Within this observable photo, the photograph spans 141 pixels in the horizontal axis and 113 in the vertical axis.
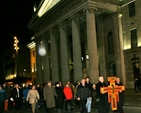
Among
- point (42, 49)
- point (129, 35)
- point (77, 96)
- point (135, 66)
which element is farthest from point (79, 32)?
point (77, 96)

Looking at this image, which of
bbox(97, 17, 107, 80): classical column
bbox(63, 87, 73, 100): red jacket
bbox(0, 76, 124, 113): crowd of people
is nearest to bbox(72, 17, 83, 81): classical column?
bbox(97, 17, 107, 80): classical column

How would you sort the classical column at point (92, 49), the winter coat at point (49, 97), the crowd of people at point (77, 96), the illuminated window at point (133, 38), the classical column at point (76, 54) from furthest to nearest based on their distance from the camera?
the classical column at point (76, 54) < the illuminated window at point (133, 38) < the classical column at point (92, 49) < the winter coat at point (49, 97) < the crowd of people at point (77, 96)

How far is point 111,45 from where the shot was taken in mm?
33406

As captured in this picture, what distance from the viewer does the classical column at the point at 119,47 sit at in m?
29.6

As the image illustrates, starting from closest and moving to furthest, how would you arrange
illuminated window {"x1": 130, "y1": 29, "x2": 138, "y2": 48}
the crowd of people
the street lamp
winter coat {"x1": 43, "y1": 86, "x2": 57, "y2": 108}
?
1. the crowd of people
2. winter coat {"x1": 43, "y1": 86, "x2": 57, "y2": 108}
3. illuminated window {"x1": 130, "y1": 29, "x2": 138, "y2": 48}
4. the street lamp

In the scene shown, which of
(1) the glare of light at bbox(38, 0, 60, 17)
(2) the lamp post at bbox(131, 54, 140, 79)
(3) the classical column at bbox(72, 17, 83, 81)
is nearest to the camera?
(2) the lamp post at bbox(131, 54, 140, 79)

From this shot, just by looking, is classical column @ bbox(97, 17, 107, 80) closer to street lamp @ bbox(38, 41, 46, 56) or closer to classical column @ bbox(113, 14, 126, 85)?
classical column @ bbox(113, 14, 126, 85)

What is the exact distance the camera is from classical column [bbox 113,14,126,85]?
97.1 feet

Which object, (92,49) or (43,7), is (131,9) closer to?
(92,49)

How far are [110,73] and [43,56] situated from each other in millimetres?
13298

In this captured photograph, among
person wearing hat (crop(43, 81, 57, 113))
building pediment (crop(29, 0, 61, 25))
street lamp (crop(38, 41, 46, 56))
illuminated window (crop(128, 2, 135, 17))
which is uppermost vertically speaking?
building pediment (crop(29, 0, 61, 25))

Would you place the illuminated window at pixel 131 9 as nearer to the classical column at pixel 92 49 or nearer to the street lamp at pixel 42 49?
the classical column at pixel 92 49

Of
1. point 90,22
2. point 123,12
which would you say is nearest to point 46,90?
point 90,22

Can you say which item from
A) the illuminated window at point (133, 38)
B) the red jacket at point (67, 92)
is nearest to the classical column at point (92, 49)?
the illuminated window at point (133, 38)
